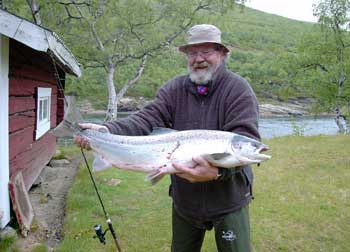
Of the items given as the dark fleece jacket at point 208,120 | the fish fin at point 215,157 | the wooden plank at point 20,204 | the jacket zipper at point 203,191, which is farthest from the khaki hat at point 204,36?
the wooden plank at point 20,204

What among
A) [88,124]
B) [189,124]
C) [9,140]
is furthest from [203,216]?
[9,140]

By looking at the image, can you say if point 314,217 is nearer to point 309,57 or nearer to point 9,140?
point 9,140

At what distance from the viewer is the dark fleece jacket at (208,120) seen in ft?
9.53

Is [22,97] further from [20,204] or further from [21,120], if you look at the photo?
[20,204]

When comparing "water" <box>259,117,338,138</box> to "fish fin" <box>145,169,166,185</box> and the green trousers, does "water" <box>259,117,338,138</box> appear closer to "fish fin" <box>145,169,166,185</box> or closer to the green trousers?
the green trousers

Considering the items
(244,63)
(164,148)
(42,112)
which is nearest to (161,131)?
(164,148)

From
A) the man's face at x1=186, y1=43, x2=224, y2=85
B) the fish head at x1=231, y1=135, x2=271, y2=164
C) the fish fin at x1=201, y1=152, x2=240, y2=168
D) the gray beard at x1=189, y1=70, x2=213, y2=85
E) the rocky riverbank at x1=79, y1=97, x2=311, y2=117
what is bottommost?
the rocky riverbank at x1=79, y1=97, x2=311, y2=117

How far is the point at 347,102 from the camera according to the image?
73.1 ft

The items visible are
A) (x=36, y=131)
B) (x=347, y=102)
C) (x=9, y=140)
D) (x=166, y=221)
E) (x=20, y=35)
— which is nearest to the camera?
(x=20, y=35)

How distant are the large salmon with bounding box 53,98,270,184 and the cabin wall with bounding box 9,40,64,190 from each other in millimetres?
3151

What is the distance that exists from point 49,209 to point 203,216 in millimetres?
4433

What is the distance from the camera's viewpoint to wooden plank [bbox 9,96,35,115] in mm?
5848

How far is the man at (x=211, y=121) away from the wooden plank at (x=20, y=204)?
2768 mm

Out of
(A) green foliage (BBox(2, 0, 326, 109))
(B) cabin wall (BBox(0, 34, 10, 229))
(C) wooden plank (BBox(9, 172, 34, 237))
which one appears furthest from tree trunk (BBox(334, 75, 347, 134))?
(B) cabin wall (BBox(0, 34, 10, 229))
